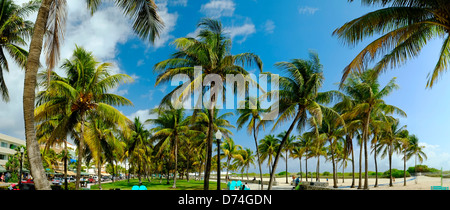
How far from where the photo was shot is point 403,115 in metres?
28.1

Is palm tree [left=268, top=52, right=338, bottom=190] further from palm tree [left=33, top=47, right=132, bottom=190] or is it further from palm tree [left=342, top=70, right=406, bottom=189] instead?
palm tree [left=33, top=47, right=132, bottom=190]

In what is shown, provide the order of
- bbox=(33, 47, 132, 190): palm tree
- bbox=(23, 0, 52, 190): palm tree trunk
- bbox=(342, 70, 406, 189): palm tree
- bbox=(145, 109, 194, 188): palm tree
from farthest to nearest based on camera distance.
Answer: bbox=(145, 109, 194, 188): palm tree < bbox=(342, 70, 406, 189): palm tree < bbox=(33, 47, 132, 190): palm tree < bbox=(23, 0, 52, 190): palm tree trunk

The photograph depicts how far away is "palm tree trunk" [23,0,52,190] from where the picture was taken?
8.37 metres

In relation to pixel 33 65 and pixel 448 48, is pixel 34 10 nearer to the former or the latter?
pixel 33 65

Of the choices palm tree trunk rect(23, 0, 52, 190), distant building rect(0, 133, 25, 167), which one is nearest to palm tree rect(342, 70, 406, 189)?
palm tree trunk rect(23, 0, 52, 190)

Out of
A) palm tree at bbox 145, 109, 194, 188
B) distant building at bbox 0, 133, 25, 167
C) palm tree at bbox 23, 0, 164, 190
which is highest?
palm tree at bbox 23, 0, 164, 190

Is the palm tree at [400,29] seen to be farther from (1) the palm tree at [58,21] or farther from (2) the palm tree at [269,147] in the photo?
(2) the palm tree at [269,147]

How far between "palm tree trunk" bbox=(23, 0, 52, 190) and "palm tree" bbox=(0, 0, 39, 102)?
1008 centimetres

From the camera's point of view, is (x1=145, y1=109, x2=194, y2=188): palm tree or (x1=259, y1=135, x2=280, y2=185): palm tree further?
(x1=259, y1=135, x2=280, y2=185): palm tree

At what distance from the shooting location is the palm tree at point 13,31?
1725 centimetres

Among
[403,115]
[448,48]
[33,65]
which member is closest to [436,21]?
[448,48]

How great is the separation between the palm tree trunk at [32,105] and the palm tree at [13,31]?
10083mm
